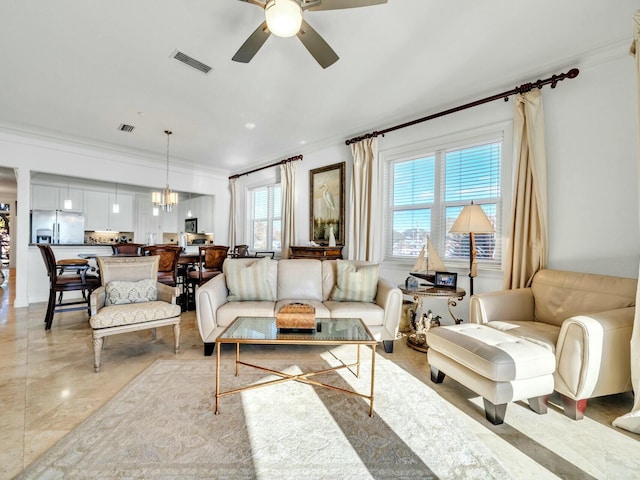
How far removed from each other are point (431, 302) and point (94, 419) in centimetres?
343

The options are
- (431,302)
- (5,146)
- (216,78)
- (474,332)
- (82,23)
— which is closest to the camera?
(474,332)

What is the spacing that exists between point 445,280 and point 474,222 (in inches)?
25.9

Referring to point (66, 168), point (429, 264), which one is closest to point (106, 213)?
point (66, 168)

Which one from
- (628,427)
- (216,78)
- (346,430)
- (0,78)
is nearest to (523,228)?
(628,427)

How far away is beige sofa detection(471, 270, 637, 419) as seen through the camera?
1776 mm

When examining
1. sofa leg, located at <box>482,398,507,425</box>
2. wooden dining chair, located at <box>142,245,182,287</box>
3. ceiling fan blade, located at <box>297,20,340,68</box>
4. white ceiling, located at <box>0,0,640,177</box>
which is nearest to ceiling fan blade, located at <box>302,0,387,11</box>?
ceiling fan blade, located at <box>297,20,340,68</box>

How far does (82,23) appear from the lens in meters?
2.35

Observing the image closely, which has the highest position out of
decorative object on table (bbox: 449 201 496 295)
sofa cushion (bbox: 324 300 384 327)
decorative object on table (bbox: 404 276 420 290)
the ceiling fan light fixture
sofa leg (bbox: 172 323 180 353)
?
the ceiling fan light fixture

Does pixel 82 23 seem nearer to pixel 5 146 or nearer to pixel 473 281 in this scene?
pixel 5 146

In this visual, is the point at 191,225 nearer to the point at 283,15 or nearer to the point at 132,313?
the point at 132,313

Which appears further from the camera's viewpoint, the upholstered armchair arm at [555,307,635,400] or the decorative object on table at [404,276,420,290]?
the decorative object on table at [404,276,420,290]

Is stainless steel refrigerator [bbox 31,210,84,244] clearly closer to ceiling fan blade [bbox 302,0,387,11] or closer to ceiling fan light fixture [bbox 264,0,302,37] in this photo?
ceiling fan light fixture [bbox 264,0,302,37]

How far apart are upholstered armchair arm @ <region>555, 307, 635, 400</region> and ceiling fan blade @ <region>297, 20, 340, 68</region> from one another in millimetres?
2414

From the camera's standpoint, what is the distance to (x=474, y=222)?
284 cm
